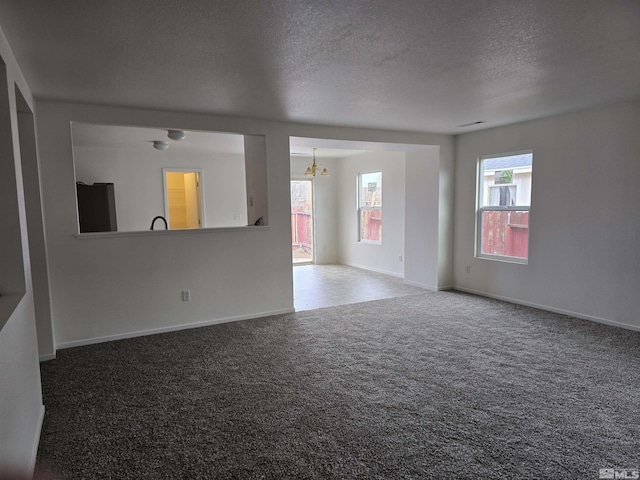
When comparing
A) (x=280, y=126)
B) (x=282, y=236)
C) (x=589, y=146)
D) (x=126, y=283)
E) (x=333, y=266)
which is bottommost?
(x=333, y=266)

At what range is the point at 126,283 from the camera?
13.2 feet

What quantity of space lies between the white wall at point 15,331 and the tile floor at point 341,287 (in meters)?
3.11

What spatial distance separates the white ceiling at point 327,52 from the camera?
6.29 feet

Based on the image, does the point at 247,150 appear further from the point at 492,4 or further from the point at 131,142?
the point at 492,4

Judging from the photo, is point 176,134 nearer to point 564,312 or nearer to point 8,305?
point 8,305

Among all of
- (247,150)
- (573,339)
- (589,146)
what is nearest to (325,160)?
(247,150)

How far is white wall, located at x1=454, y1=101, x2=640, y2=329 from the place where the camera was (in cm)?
397

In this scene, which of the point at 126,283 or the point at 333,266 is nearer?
the point at 126,283

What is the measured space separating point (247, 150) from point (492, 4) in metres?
3.64

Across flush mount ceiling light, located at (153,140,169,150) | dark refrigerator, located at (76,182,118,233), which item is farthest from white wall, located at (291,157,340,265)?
dark refrigerator, located at (76,182,118,233)

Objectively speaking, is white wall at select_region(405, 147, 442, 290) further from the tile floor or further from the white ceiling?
the white ceiling

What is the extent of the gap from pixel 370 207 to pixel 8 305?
262 inches

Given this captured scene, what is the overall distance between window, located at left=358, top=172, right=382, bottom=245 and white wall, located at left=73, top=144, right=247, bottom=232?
2.42 meters

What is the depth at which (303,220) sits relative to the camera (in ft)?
30.2
